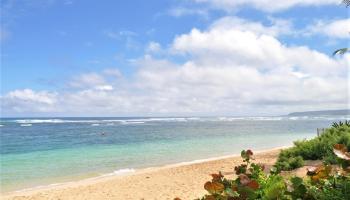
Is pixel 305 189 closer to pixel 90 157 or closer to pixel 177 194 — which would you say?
pixel 177 194

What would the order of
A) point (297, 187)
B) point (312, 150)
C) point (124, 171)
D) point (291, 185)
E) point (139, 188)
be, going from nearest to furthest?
point (297, 187) → point (291, 185) → point (312, 150) → point (139, 188) → point (124, 171)

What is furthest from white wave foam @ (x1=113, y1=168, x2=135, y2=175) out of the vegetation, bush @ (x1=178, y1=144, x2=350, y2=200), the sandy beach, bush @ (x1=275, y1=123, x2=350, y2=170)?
bush @ (x1=178, y1=144, x2=350, y2=200)

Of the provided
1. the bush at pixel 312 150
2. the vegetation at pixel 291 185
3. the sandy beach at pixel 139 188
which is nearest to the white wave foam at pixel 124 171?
the sandy beach at pixel 139 188

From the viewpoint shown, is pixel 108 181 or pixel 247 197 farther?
pixel 108 181

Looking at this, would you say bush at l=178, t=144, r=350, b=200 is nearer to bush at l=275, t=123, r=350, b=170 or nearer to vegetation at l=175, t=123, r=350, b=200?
vegetation at l=175, t=123, r=350, b=200

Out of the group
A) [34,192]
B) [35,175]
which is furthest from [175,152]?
[34,192]

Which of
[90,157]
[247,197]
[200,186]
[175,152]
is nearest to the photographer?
[247,197]

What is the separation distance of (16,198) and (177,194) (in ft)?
19.3

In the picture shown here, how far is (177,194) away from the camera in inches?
519

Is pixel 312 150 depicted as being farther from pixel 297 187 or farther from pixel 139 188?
pixel 297 187

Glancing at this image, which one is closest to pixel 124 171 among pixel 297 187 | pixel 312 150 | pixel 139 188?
pixel 139 188

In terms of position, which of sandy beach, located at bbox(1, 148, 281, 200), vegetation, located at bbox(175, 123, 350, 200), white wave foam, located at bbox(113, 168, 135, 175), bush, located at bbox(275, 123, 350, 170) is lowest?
white wave foam, located at bbox(113, 168, 135, 175)

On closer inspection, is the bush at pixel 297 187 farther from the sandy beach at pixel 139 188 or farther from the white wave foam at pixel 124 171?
the white wave foam at pixel 124 171

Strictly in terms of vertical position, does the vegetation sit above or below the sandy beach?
above
